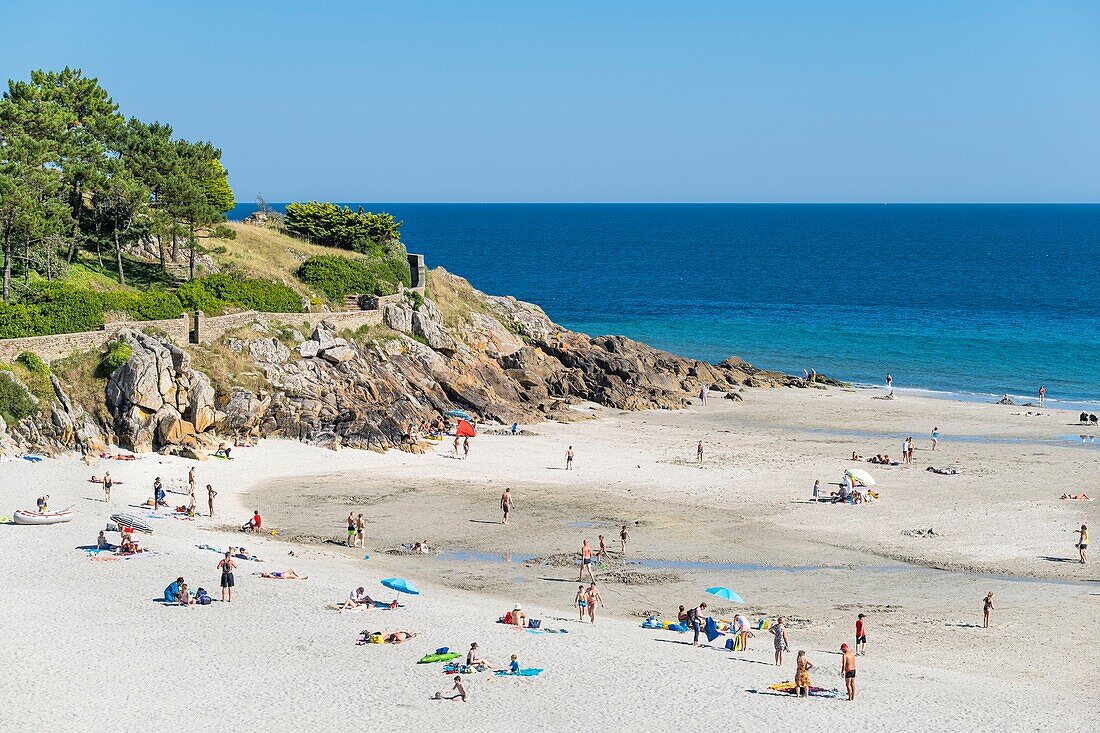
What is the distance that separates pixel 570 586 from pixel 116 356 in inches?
907

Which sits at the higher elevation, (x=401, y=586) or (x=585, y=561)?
(x=585, y=561)

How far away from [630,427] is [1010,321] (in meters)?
54.1

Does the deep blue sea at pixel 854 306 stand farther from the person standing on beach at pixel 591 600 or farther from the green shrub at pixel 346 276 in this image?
the person standing on beach at pixel 591 600

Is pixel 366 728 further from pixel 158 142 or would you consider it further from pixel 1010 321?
pixel 1010 321

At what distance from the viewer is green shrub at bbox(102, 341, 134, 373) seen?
152 feet

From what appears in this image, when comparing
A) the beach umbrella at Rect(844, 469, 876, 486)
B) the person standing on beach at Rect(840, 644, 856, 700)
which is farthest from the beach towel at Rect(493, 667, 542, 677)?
the beach umbrella at Rect(844, 469, 876, 486)

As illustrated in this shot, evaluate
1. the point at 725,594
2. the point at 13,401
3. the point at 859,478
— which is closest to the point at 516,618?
the point at 725,594

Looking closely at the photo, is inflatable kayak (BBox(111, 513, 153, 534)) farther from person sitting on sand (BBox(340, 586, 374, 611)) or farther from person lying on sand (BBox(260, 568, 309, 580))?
person sitting on sand (BBox(340, 586, 374, 611))

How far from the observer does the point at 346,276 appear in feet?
212

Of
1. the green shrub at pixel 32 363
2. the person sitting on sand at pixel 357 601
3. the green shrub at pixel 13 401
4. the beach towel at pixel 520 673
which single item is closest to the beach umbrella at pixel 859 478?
the person sitting on sand at pixel 357 601

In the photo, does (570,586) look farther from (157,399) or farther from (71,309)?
(71,309)

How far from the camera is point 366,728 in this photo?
2256cm

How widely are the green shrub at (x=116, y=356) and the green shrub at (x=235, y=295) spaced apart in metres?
7.58

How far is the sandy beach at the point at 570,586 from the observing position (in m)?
24.1
